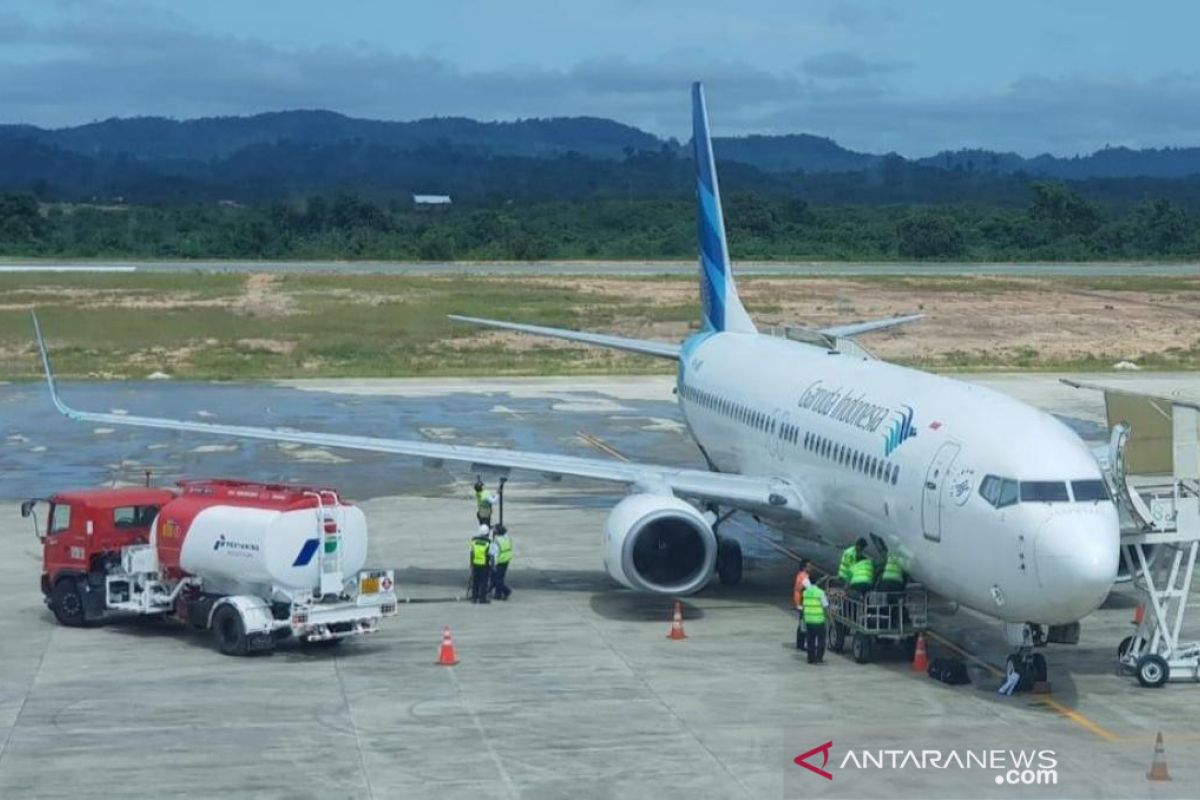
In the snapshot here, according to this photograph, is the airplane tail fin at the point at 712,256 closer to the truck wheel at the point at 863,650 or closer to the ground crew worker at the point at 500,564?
the ground crew worker at the point at 500,564

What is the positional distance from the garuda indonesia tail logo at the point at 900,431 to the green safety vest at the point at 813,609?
8.31 feet

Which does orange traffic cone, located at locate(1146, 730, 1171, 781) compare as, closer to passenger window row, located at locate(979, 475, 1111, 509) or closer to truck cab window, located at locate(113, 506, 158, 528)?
passenger window row, located at locate(979, 475, 1111, 509)

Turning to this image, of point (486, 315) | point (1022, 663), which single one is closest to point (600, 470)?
point (1022, 663)

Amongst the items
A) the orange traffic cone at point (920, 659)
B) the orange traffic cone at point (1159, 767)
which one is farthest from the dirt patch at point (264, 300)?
the orange traffic cone at point (1159, 767)

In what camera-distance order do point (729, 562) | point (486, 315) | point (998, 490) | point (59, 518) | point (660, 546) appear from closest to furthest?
point (998, 490)
point (660, 546)
point (59, 518)
point (729, 562)
point (486, 315)

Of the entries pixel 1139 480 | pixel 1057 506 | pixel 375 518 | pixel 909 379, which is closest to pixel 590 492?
pixel 375 518

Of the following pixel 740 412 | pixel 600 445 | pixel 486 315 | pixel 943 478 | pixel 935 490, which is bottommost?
pixel 600 445

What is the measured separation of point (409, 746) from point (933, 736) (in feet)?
20.7

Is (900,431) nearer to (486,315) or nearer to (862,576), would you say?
(862,576)

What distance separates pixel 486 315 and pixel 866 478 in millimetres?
61026

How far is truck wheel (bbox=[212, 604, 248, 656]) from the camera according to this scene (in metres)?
27.2

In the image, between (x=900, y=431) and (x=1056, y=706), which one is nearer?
(x=1056, y=706)

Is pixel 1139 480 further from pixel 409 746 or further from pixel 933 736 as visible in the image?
pixel 409 746

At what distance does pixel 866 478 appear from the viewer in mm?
28047
